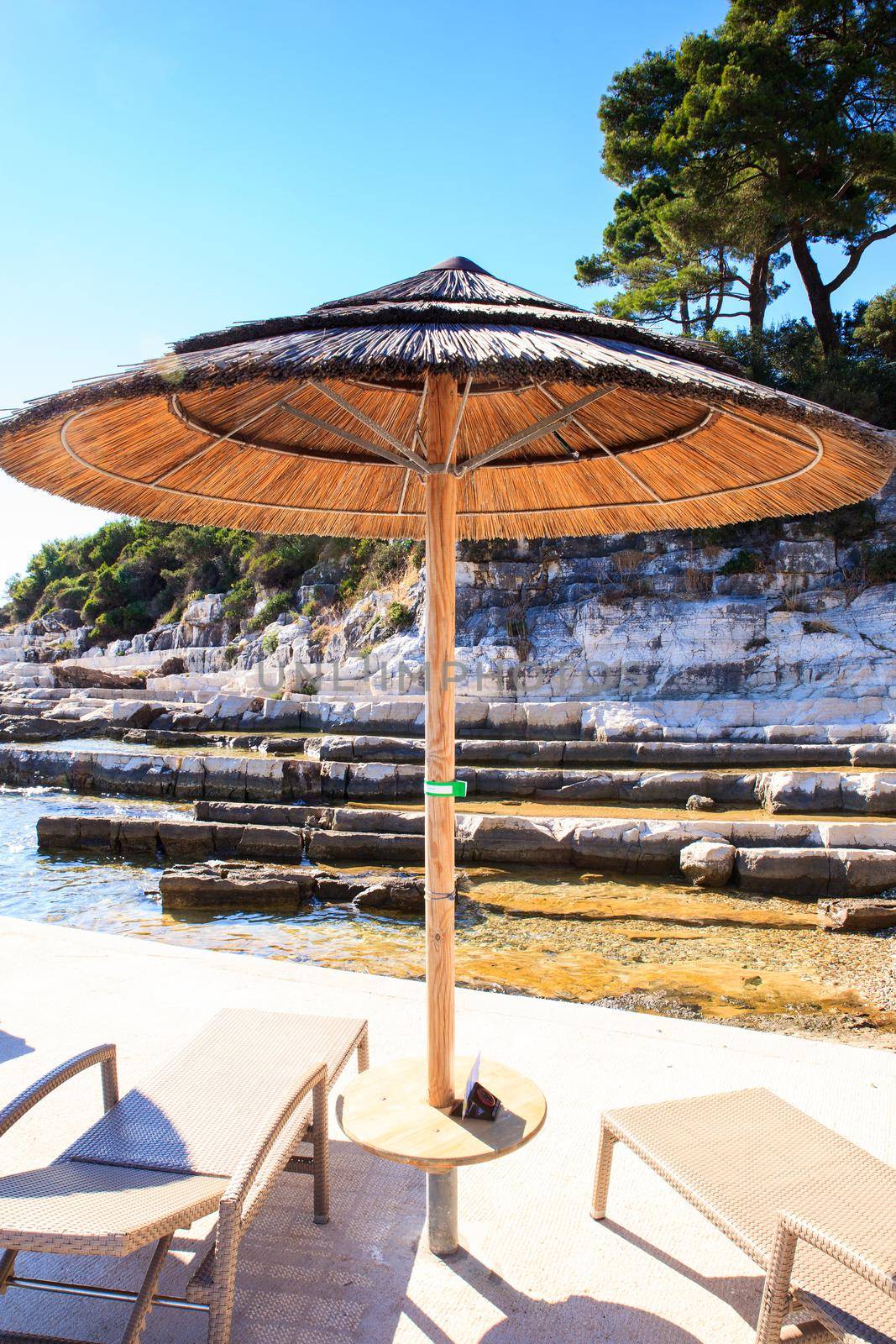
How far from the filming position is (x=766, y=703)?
691 inches

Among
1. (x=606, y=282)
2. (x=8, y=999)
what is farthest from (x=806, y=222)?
(x=8, y=999)

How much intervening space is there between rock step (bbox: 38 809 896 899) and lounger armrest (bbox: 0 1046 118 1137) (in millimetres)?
7021

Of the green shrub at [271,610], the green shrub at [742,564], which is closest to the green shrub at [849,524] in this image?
the green shrub at [742,564]

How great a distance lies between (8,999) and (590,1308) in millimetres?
2833

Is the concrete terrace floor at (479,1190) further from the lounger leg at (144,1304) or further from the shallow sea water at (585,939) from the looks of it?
the shallow sea water at (585,939)

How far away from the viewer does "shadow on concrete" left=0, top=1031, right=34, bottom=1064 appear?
3.18 metres

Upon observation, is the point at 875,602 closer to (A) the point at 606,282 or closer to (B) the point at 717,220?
(B) the point at 717,220

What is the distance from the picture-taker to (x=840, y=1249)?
1607mm

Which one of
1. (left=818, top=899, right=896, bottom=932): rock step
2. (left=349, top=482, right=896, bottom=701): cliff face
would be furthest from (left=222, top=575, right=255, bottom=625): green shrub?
(left=818, top=899, right=896, bottom=932): rock step

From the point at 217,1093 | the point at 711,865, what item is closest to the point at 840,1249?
the point at 217,1093

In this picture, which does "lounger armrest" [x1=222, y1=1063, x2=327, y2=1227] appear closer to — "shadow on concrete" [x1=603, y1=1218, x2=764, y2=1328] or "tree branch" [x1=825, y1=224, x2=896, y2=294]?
"shadow on concrete" [x1=603, y1=1218, x2=764, y2=1328]

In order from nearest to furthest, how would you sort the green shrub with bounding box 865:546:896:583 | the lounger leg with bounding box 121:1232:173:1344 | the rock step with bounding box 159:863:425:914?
the lounger leg with bounding box 121:1232:173:1344, the rock step with bounding box 159:863:425:914, the green shrub with bounding box 865:546:896:583

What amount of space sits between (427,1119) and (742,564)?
833 inches

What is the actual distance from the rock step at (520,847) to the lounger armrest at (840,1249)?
690 centimetres
